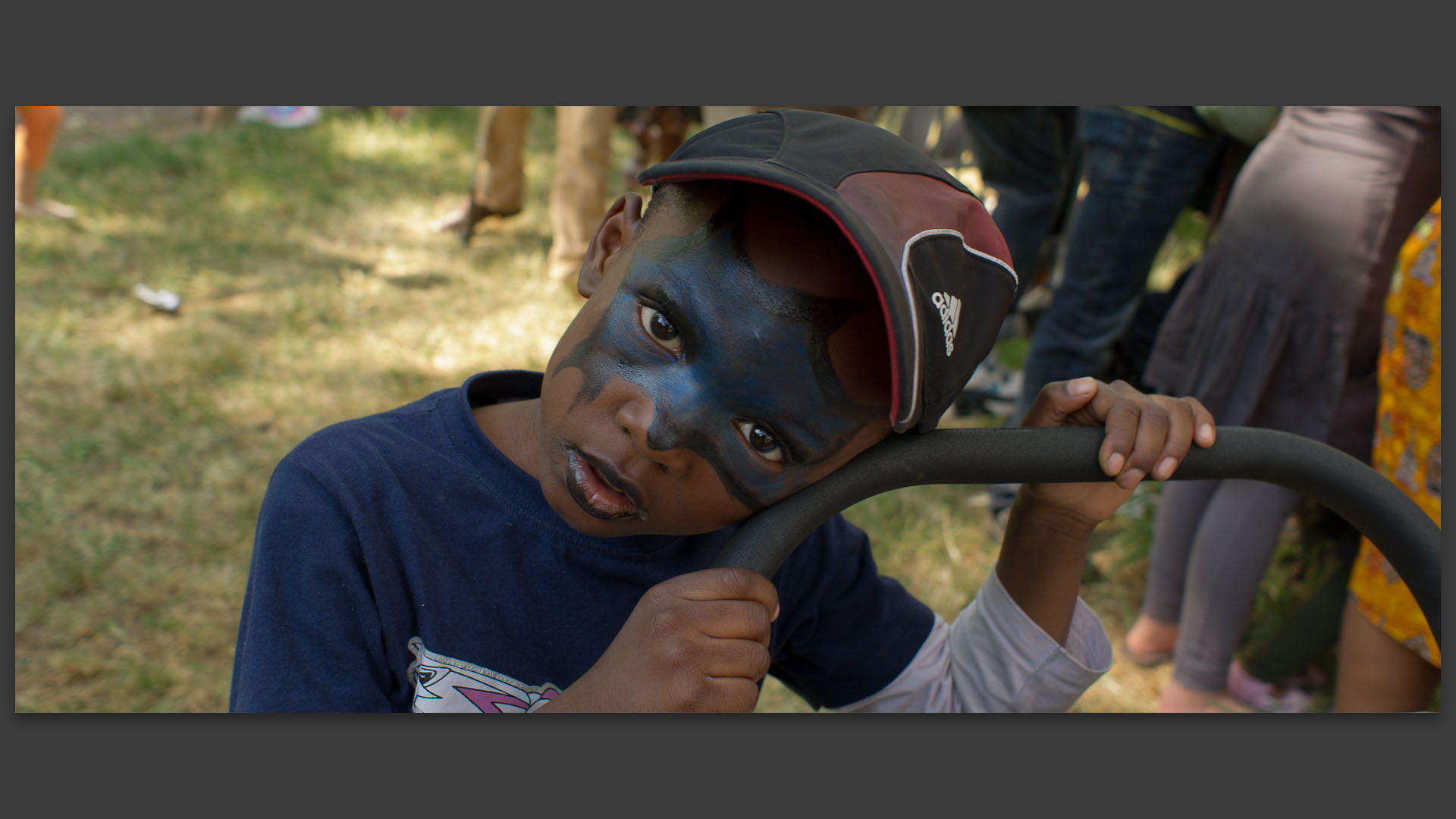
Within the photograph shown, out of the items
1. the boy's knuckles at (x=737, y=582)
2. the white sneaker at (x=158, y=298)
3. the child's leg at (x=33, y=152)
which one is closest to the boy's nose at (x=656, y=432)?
the boy's knuckles at (x=737, y=582)

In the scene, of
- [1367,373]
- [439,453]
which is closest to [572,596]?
[439,453]

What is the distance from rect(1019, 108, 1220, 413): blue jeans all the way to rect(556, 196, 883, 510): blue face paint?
6.83ft

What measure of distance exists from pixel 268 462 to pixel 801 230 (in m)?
2.49

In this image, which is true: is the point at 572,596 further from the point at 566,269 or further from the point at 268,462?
the point at 566,269

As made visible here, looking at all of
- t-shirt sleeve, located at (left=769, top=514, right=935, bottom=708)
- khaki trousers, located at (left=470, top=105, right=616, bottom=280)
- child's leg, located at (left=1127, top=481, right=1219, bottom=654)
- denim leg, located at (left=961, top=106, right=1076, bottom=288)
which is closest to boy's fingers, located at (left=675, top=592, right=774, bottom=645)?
t-shirt sleeve, located at (left=769, top=514, right=935, bottom=708)

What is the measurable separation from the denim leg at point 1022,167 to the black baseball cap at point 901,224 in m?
2.25

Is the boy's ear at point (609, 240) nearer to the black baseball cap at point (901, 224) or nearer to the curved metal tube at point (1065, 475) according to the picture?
the black baseball cap at point (901, 224)

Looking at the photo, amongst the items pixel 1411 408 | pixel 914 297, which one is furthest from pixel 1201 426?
pixel 1411 408

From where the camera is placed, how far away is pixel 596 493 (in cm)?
102

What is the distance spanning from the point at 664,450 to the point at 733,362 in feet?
0.33

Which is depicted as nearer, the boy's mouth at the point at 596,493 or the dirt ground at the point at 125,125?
the boy's mouth at the point at 596,493

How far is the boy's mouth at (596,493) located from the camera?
3.34 ft

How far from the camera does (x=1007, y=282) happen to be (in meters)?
0.99

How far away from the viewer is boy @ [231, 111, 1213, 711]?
3.05ft
